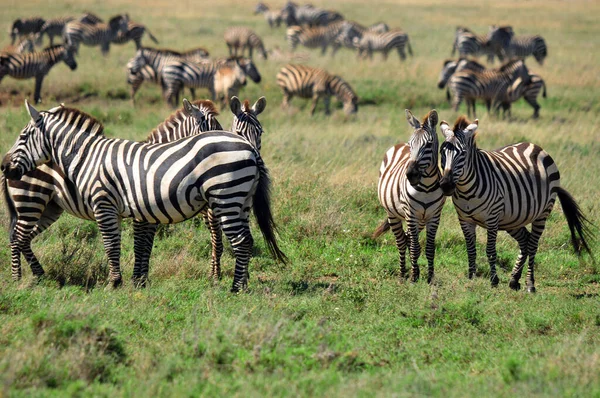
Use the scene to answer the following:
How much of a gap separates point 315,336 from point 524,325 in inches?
83.6

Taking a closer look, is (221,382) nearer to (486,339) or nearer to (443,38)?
(486,339)

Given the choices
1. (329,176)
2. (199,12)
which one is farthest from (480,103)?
(199,12)

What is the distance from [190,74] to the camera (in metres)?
18.8

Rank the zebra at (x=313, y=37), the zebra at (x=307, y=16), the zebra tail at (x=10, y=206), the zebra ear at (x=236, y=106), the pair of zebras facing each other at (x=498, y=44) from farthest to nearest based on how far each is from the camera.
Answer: the zebra at (x=307, y=16) → the zebra at (x=313, y=37) → the pair of zebras facing each other at (x=498, y=44) → the zebra ear at (x=236, y=106) → the zebra tail at (x=10, y=206)

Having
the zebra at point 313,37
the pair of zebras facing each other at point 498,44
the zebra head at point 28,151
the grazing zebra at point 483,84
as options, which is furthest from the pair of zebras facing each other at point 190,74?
the zebra at point 313,37

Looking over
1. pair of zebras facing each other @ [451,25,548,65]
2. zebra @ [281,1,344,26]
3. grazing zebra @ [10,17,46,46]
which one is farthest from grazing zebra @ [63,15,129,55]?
zebra @ [281,1,344,26]

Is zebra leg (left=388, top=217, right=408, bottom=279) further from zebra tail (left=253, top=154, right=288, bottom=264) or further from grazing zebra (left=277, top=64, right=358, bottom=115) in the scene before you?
grazing zebra (left=277, top=64, right=358, bottom=115)

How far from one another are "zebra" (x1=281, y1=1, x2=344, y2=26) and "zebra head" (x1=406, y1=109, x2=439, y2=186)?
105 ft

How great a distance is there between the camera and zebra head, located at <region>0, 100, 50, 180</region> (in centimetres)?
746

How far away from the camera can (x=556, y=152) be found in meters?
13.9

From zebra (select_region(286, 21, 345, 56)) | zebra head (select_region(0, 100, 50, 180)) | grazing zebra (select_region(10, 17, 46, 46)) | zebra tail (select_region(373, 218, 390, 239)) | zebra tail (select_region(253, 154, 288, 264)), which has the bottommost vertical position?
zebra (select_region(286, 21, 345, 56))

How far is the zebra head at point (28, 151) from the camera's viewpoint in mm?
7465

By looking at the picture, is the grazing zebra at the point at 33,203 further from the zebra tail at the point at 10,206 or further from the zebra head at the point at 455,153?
the zebra head at the point at 455,153

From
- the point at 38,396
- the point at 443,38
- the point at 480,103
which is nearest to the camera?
the point at 38,396
